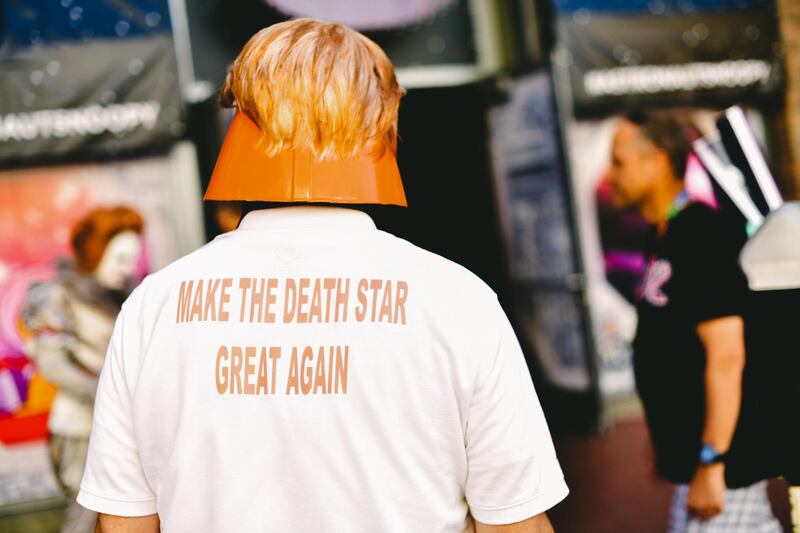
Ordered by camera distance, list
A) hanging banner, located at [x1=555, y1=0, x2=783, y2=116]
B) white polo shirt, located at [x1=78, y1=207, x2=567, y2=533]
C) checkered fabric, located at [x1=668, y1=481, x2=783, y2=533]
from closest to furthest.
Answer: white polo shirt, located at [x1=78, y1=207, x2=567, y2=533] < checkered fabric, located at [x1=668, y1=481, x2=783, y2=533] < hanging banner, located at [x1=555, y1=0, x2=783, y2=116]

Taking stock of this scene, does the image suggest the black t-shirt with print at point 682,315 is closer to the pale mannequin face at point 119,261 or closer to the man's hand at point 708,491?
Result: the man's hand at point 708,491

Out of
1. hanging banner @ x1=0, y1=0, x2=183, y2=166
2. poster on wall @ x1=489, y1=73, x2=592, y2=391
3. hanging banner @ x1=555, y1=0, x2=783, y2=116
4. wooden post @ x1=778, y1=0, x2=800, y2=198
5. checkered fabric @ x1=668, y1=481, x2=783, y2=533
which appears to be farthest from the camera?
wooden post @ x1=778, y1=0, x2=800, y2=198

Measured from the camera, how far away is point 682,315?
8.35ft

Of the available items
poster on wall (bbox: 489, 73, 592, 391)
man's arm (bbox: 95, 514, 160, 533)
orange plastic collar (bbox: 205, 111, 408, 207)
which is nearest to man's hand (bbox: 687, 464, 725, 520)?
orange plastic collar (bbox: 205, 111, 408, 207)

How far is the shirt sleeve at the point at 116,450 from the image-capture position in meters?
1.36

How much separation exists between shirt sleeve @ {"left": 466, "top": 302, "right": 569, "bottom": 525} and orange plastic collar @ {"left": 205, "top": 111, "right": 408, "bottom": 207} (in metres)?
0.30

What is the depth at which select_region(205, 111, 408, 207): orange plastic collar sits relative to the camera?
130 cm

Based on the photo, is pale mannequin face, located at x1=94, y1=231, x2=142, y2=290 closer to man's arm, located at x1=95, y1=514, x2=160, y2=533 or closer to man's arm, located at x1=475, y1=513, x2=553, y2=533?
man's arm, located at x1=95, y1=514, x2=160, y2=533

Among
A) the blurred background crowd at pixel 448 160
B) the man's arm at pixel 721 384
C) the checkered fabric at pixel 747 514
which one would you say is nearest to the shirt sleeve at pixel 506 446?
the man's arm at pixel 721 384

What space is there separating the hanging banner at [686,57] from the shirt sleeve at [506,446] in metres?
4.85

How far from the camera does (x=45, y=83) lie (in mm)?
→ 4812

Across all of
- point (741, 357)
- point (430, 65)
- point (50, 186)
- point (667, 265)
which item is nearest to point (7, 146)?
point (50, 186)

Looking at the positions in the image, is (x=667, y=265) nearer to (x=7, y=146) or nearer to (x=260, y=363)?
(x=260, y=363)

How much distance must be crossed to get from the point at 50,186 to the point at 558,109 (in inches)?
132
